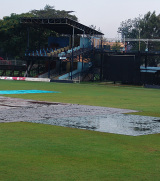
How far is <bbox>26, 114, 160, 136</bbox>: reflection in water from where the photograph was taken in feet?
52.4

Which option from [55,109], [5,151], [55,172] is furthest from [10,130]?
[55,109]

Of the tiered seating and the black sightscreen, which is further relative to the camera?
the tiered seating

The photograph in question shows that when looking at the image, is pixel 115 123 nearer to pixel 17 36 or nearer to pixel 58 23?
pixel 58 23

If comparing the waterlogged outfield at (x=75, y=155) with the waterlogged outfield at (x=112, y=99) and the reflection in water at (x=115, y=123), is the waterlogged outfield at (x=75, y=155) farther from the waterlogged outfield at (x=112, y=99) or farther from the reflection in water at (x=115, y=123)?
the waterlogged outfield at (x=112, y=99)

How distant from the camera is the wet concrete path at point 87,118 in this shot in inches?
650

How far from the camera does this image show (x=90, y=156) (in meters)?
11.0

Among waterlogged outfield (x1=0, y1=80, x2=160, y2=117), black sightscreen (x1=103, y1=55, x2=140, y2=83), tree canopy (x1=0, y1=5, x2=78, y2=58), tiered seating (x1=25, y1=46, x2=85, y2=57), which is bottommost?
waterlogged outfield (x1=0, y1=80, x2=160, y2=117)

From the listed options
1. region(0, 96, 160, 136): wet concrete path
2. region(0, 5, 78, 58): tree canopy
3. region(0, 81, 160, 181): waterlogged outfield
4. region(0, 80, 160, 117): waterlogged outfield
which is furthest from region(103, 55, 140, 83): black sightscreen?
region(0, 81, 160, 181): waterlogged outfield

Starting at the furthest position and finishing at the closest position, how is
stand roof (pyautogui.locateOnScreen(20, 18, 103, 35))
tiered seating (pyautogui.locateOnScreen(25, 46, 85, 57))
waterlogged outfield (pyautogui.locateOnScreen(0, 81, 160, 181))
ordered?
tiered seating (pyautogui.locateOnScreen(25, 46, 85, 57)) → stand roof (pyautogui.locateOnScreen(20, 18, 103, 35)) → waterlogged outfield (pyautogui.locateOnScreen(0, 81, 160, 181))

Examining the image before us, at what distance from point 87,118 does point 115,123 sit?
2022 mm

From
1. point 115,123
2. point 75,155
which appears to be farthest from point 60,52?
point 75,155

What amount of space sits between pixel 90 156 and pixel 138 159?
4.01ft

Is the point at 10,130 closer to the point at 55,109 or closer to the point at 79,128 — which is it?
the point at 79,128

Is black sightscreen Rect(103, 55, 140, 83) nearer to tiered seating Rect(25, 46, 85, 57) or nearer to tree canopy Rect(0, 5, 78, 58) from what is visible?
tiered seating Rect(25, 46, 85, 57)
